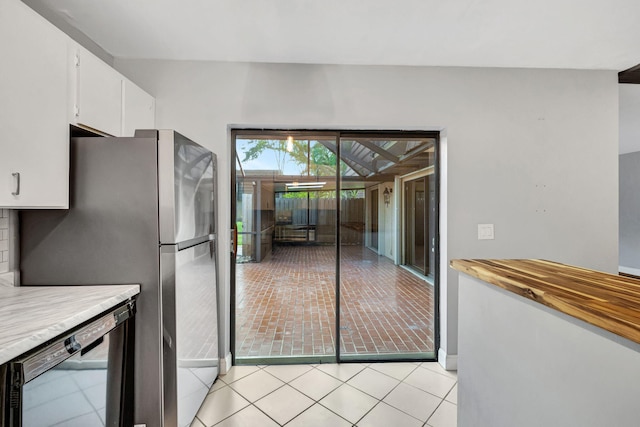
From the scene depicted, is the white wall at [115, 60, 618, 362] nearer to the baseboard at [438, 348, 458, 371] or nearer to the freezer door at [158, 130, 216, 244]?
the baseboard at [438, 348, 458, 371]

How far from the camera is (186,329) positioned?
161 centimetres

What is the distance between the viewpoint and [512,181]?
7.92ft

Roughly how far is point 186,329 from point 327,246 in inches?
53.7

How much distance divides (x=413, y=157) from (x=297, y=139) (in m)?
1.16

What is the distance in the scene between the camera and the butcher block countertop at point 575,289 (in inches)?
27.0

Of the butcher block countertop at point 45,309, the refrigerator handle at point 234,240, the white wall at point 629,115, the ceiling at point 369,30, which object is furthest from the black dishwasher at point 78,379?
the white wall at point 629,115

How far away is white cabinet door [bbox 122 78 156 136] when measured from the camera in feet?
6.28

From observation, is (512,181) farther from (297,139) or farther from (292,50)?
(292,50)

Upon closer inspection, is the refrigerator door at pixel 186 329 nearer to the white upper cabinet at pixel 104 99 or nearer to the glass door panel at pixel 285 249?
the glass door panel at pixel 285 249

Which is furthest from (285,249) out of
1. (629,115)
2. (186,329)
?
(629,115)

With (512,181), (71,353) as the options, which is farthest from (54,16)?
(512,181)

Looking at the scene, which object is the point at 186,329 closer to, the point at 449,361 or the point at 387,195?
the point at 387,195

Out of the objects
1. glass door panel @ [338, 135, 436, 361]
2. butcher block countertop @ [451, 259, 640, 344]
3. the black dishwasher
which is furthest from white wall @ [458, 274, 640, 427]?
the black dishwasher

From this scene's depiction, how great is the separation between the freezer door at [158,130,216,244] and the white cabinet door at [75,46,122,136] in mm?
510
